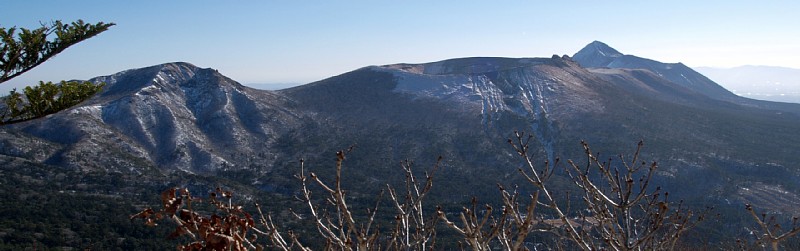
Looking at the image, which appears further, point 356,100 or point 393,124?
point 356,100

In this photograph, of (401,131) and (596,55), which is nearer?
(401,131)

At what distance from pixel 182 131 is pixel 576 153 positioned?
42.8 metres

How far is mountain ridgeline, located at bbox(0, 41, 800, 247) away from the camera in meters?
49.9

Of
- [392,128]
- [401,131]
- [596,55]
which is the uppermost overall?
[596,55]

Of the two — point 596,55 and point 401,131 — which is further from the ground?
point 596,55

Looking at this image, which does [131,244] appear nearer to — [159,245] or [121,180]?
[159,245]

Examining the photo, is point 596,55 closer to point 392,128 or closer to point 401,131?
point 392,128

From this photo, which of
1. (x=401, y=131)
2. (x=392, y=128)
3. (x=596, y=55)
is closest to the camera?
(x=401, y=131)

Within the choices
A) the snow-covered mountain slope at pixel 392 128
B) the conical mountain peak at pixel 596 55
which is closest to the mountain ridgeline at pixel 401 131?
the snow-covered mountain slope at pixel 392 128

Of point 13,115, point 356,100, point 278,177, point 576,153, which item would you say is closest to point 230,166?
point 278,177

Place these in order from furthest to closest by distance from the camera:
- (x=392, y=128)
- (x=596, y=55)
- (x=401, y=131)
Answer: (x=596, y=55), (x=392, y=128), (x=401, y=131)

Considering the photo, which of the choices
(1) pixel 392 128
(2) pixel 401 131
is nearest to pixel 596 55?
(1) pixel 392 128

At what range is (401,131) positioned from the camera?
66688mm

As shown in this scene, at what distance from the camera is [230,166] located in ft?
182
